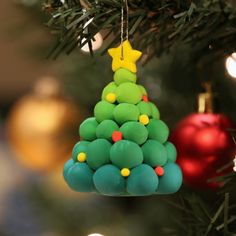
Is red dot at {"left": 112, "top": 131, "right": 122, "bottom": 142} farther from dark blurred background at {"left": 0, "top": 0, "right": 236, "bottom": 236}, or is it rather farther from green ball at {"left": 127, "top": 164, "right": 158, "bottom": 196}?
dark blurred background at {"left": 0, "top": 0, "right": 236, "bottom": 236}

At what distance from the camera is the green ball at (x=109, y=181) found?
36cm

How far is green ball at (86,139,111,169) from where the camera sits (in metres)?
0.37

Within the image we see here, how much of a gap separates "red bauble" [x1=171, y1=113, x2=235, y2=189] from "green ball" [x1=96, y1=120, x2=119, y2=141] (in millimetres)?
144

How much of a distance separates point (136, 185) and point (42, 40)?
0.47 m

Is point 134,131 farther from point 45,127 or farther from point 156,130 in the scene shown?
point 45,127

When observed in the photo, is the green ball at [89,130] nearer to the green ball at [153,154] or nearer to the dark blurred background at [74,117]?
the green ball at [153,154]

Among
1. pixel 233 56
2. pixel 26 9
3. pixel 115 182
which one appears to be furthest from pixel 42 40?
Result: pixel 115 182

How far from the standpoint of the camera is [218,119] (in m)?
0.51

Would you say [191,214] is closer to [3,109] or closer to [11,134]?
[11,134]

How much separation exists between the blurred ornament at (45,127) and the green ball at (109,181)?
1.27 ft

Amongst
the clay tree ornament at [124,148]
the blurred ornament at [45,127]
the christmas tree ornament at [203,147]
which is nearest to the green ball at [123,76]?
the clay tree ornament at [124,148]

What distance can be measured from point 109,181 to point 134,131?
4cm

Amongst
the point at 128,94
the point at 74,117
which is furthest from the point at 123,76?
the point at 74,117

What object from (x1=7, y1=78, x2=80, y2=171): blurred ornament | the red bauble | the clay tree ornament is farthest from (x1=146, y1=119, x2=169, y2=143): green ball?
(x1=7, y1=78, x2=80, y2=171): blurred ornament
